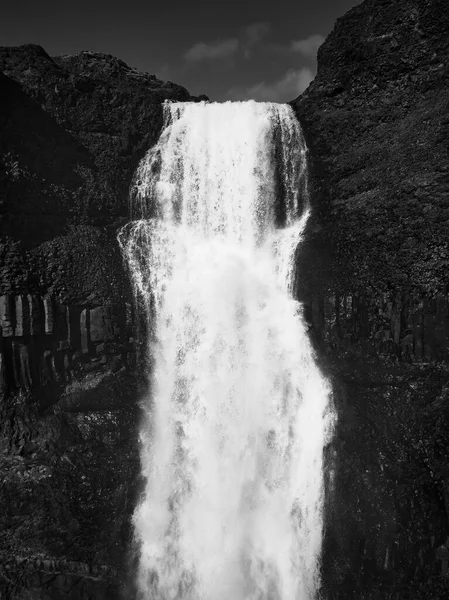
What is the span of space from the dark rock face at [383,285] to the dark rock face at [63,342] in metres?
8.10

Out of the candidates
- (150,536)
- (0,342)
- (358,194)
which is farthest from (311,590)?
(358,194)

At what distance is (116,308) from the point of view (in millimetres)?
20422

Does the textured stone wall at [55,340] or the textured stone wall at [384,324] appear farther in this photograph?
the textured stone wall at [55,340]

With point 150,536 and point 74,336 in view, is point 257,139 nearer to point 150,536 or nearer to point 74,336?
point 74,336

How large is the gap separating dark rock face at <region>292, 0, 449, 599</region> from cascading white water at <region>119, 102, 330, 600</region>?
3.32ft

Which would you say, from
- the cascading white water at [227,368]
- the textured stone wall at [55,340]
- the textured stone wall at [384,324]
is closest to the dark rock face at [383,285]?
the textured stone wall at [384,324]

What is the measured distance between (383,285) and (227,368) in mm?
7108

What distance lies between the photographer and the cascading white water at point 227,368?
17125mm

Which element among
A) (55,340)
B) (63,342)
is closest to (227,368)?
(63,342)

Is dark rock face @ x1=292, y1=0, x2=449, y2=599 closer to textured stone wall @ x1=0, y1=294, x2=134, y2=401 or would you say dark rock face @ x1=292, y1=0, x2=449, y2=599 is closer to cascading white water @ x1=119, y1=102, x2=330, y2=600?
cascading white water @ x1=119, y1=102, x2=330, y2=600

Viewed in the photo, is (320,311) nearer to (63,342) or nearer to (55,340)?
(63,342)

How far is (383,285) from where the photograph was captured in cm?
1958

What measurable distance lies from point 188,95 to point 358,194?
1285cm

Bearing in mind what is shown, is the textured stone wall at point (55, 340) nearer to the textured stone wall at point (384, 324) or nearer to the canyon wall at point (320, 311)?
the canyon wall at point (320, 311)
